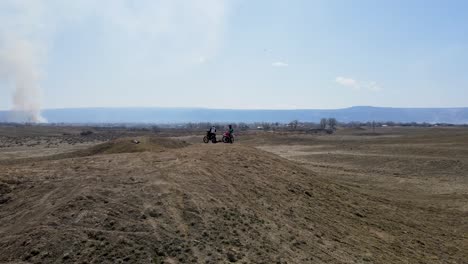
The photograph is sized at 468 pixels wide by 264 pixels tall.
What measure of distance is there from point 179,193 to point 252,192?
10.3 feet

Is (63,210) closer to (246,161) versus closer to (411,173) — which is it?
(246,161)

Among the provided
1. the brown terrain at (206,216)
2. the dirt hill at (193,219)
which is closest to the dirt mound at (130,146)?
the brown terrain at (206,216)

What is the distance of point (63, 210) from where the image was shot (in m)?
10.7

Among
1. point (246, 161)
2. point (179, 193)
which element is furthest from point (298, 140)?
point (179, 193)

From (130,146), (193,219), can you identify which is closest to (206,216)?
(193,219)

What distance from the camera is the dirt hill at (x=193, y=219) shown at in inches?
384

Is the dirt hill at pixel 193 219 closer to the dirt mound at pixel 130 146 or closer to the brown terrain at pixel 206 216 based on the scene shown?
the brown terrain at pixel 206 216

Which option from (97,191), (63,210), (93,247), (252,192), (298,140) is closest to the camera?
(93,247)

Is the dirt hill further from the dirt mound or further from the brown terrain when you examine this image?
the dirt mound

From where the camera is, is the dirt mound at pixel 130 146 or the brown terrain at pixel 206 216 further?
the dirt mound at pixel 130 146

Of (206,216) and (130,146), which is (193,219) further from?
(130,146)

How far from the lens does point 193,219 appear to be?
441 inches

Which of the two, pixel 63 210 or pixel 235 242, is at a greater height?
pixel 63 210

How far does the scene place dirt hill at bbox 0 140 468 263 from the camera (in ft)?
32.0
